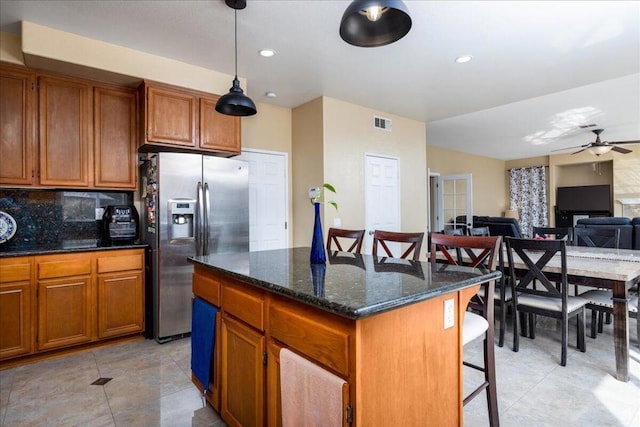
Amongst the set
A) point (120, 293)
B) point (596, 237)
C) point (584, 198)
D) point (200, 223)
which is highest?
point (584, 198)

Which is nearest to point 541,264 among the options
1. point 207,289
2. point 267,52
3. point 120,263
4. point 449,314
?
point 449,314

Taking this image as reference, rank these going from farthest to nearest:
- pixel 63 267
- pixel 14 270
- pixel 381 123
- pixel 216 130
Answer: pixel 381 123
pixel 216 130
pixel 63 267
pixel 14 270

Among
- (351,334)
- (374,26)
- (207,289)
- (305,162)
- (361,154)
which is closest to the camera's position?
(351,334)

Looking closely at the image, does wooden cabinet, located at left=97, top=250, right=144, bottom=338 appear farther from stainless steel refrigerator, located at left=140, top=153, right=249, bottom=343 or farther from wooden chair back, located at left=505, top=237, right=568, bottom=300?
wooden chair back, located at left=505, top=237, right=568, bottom=300

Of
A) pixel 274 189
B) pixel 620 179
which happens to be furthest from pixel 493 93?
pixel 620 179

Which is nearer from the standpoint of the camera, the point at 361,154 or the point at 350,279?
the point at 350,279

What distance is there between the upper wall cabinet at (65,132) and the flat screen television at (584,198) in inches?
396

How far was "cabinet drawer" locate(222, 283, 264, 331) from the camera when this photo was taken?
154cm

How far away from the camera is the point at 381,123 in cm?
492

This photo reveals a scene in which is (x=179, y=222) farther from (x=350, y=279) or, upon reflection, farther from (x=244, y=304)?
(x=350, y=279)

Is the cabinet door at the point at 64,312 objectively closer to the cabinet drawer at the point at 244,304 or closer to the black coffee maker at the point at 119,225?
the black coffee maker at the point at 119,225

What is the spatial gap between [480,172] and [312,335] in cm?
919

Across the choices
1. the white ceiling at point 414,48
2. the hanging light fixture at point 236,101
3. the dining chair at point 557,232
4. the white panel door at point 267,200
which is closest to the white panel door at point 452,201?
the white ceiling at point 414,48

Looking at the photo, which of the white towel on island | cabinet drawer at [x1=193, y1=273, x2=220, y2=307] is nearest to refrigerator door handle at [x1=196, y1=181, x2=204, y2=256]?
cabinet drawer at [x1=193, y1=273, x2=220, y2=307]
